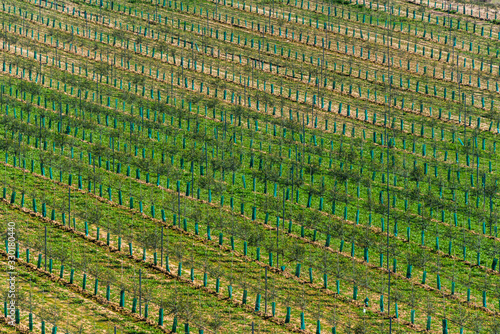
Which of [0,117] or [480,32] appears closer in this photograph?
[0,117]

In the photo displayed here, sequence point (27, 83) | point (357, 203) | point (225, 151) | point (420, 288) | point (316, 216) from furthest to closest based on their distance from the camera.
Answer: point (27, 83), point (225, 151), point (357, 203), point (316, 216), point (420, 288)

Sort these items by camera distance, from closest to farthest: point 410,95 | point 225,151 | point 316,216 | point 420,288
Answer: point 420,288, point 316,216, point 225,151, point 410,95

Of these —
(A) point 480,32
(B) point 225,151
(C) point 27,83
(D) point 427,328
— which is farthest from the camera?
(A) point 480,32

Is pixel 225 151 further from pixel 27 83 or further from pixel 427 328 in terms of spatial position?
pixel 427 328

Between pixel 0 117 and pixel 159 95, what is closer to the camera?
pixel 0 117

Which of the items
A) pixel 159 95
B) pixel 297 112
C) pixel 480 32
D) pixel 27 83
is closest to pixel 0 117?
pixel 27 83

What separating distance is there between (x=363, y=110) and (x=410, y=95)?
27.2ft

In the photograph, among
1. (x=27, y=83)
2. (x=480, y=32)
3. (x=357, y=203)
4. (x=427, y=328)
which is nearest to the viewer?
(x=427, y=328)

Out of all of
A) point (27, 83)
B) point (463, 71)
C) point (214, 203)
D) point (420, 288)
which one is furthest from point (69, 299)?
point (463, 71)

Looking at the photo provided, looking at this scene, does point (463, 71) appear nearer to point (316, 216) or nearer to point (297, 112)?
point (297, 112)

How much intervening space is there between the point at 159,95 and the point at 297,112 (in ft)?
58.4

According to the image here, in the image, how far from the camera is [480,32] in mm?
154750

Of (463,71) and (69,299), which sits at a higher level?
(463,71)

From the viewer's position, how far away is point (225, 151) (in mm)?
113750
